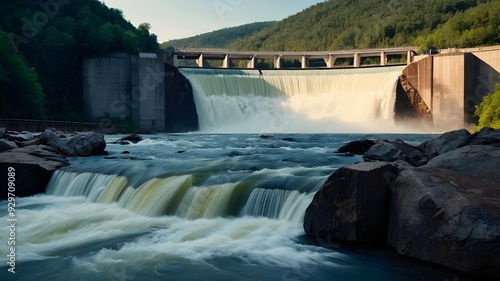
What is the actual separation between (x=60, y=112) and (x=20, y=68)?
1063 cm

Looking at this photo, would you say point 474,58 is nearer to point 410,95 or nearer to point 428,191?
point 410,95

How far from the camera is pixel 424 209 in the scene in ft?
23.7

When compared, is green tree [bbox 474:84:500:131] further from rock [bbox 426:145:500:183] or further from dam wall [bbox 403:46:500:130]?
rock [bbox 426:145:500:183]

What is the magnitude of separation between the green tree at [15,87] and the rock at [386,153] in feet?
114

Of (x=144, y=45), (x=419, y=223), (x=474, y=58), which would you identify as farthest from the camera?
(x=144, y=45)

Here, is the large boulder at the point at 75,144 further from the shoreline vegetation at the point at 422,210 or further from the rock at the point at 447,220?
→ the rock at the point at 447,220

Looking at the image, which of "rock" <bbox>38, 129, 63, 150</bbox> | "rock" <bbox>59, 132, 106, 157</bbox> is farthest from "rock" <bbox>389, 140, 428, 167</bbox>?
"rock" <bbox>38, 129, 63, 150</bbox>

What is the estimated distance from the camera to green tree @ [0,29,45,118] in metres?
39.5

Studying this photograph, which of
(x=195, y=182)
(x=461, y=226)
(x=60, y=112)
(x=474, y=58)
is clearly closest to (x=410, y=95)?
(x=474, y=58)

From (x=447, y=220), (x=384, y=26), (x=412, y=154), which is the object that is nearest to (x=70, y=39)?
(x=412, y=154)

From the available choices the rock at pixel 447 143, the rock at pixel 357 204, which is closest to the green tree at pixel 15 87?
the rock at pixel 447 143

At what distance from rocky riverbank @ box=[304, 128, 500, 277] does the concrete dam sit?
4359 centimetres

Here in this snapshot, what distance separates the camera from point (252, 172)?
13.7m

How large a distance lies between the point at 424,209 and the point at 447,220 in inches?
19.5
